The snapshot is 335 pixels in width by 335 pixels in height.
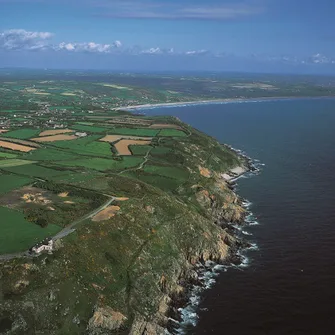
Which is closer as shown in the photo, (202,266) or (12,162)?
(202,266)

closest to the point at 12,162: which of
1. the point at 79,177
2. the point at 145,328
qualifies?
the point at 79,177

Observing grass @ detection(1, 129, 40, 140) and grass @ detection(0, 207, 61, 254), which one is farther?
grass @ detection(1, 129, 40, 140)

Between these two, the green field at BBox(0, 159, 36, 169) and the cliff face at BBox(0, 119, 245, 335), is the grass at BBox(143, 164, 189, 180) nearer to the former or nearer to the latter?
the cliff face at BBox(0, 119, 245, 335)

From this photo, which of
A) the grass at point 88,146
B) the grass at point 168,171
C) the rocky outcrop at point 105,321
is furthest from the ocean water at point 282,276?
the grass at point 88,146

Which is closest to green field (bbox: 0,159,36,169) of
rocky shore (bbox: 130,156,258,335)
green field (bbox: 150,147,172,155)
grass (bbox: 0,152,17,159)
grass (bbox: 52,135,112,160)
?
grass (bbox: 0,152,17,159)

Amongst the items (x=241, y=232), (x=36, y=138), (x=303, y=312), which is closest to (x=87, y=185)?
(x=241, y=232)

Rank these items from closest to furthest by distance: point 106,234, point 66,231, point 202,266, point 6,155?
point 66,231 < point 106,234 < point 202,266 < point 6,155

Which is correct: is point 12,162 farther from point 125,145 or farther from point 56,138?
point 125,145

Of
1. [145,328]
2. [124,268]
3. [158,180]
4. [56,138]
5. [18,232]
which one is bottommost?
[145,328]
